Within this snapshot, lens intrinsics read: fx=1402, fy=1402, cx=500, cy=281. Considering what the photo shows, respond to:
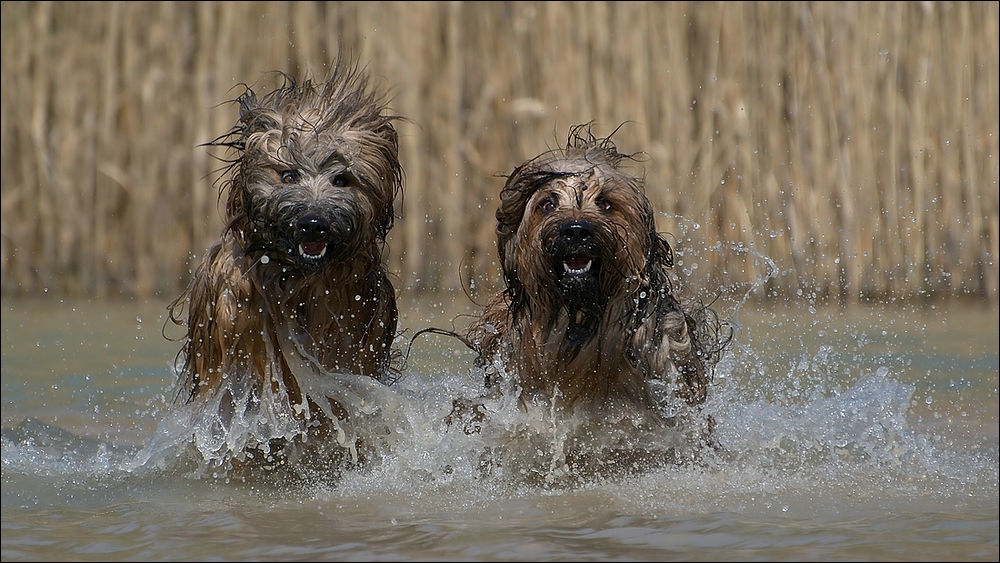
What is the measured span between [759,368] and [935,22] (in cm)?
413

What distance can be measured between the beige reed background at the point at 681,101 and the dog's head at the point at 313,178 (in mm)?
4451

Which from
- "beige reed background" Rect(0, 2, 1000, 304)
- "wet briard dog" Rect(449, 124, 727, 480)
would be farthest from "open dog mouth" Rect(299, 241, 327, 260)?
"beige reed background" Rect(0, 2, 1000, 304)

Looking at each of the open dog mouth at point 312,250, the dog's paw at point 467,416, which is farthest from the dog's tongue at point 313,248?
the dog's paw at point 467,416

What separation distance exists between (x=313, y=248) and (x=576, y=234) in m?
0.94

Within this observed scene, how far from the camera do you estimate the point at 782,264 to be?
31.9 feet

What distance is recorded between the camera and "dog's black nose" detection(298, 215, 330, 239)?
4.86m

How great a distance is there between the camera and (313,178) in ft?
16.5

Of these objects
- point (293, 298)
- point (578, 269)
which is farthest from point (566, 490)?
point (293, 298)

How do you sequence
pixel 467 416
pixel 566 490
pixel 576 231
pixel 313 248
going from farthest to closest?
pixel 467 416
pixel 566 490
pixel 313 248
pixel 576 231

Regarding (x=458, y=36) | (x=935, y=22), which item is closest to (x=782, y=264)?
(x=935, y=22)

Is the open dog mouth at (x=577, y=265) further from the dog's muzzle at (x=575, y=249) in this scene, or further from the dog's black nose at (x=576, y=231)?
the dog's black nose at (x=576, y=231)

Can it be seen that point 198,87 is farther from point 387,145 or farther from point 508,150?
point 387,145

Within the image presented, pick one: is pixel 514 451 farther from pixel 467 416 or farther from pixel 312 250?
pixel 312 250

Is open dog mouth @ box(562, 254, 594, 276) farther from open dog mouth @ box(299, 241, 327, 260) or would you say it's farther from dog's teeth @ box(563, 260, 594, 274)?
open dog mouth @ box(299, 241, 327, 260)
